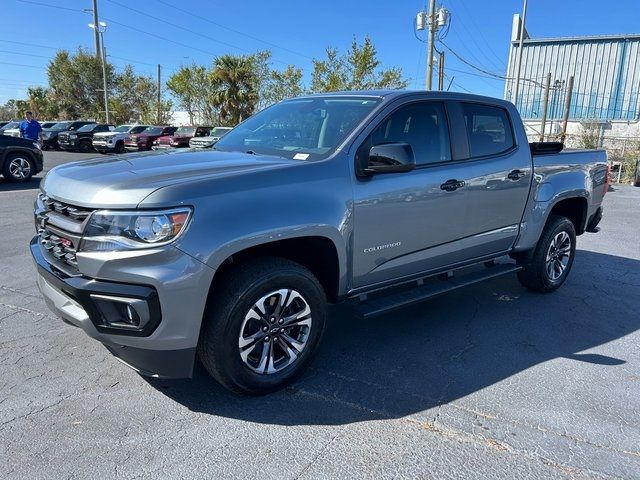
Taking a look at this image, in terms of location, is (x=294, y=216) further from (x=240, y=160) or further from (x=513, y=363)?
(x=513, y=363)

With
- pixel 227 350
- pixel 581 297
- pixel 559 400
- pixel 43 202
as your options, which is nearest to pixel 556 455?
pixel 559 400

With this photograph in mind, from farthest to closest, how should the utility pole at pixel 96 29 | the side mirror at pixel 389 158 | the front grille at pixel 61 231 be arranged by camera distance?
the utility pole at pixel 96 29 → the side mirror at pixel 389 158 → the front grille at pixel 61 231

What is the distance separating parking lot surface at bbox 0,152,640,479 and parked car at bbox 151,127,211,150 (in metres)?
21.3

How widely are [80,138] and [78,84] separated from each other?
2431 cm

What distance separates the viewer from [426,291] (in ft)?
12.9

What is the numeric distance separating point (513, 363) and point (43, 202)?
3.49 metres

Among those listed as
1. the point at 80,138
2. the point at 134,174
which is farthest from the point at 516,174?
the point at 80,138

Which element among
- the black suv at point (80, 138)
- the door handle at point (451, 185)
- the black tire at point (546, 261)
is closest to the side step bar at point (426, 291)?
the black tire at point (546, 261)

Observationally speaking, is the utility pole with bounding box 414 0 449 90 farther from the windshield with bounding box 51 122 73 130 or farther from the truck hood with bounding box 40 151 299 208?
the windshield with bounding box 51 122 73 130

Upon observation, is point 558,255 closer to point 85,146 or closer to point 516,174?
point 516,174

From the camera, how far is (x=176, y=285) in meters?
2.57

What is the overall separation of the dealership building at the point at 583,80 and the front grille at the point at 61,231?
3437 cm

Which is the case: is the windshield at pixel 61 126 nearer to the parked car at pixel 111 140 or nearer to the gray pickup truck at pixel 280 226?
the parked car at pixel 111 140

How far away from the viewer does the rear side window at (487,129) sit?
4.29 metres
